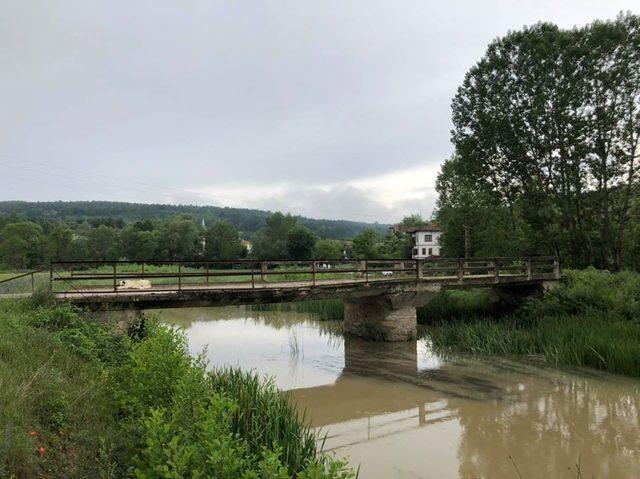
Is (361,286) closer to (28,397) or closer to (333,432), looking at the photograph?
(333,432)

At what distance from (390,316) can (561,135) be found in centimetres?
1280

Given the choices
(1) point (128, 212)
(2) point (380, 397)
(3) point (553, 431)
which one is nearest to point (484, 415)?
(3) point (553, 431)

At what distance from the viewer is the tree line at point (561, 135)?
21797 mm

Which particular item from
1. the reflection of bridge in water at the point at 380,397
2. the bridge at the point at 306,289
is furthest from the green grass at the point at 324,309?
the reflection of bridge in water at the point at 380,397

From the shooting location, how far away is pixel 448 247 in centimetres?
4044

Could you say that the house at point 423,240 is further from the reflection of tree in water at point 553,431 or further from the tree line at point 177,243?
the reflection of tree in water at point 553,431

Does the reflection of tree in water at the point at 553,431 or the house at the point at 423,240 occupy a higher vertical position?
the house at the point at 423,240

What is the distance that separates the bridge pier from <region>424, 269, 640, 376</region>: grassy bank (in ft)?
3.69

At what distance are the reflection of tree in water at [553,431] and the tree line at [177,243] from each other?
197 ft

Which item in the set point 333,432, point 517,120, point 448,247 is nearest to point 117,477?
point 333,432

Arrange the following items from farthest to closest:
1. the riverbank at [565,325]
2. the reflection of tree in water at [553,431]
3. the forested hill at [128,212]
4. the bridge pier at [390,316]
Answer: the forested hill at [128,212]
the bridge pier at [390,316]
the riverbank at [565,325]
the reflection of tree in water at [553,431]

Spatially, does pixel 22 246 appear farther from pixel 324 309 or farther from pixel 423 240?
pixel 324 309

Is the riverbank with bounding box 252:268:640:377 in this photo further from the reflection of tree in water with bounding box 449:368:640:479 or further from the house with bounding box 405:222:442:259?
the house with bounding box 405:222:442:259

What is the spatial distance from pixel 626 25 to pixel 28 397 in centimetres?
2589
